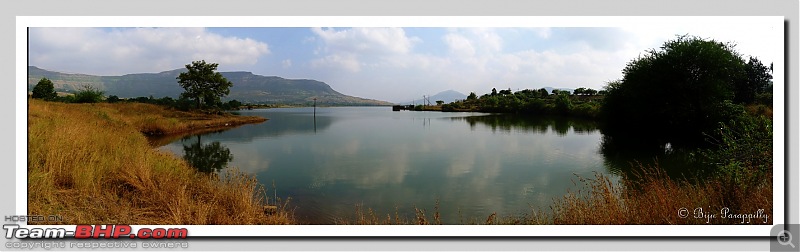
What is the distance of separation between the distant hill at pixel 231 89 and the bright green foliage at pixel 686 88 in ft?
48.9

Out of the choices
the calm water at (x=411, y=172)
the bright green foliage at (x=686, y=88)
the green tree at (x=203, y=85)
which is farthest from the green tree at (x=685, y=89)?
the green tree at (x=203, y=85)

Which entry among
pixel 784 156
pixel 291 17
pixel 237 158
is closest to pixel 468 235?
pixel 291 17

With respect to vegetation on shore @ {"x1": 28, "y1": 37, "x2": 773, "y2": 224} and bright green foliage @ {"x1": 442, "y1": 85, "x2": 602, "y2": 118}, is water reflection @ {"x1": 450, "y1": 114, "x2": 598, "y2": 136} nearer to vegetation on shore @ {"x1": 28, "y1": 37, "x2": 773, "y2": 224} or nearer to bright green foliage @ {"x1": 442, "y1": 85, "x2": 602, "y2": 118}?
bright green foliage @ {"x1": 442, "y1": 85, "x2": 602, "y2": 118}

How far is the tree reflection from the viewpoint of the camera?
984 centimetres

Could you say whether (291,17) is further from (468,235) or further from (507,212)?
(507,212)

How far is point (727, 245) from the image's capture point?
10.7 feet

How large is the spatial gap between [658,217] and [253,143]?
1487 centimetres

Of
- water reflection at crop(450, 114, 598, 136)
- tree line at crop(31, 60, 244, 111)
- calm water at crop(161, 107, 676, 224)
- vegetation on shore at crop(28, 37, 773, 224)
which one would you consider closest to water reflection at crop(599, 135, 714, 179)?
calm water at crop(161, 107, 676, 224)

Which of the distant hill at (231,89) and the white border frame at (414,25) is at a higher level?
the distant hill at (231,89)

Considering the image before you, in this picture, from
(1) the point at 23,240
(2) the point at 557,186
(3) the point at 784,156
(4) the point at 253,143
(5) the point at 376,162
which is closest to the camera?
(1) the point at 23,240

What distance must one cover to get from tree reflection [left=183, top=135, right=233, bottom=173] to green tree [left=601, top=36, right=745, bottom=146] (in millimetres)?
16155

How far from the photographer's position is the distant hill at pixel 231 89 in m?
11.1

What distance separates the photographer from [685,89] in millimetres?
15148

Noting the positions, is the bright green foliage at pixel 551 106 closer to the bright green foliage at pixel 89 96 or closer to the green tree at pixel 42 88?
the green tree at pixel 42 88
